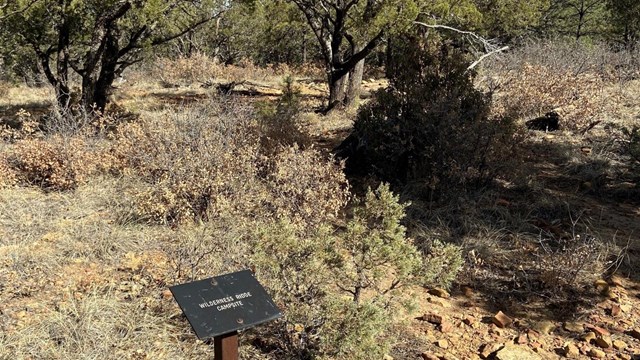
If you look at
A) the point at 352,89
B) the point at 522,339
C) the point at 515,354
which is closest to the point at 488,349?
the point at 515,354

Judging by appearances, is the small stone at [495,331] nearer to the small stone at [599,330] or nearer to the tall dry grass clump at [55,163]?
the small stone at [599,330]

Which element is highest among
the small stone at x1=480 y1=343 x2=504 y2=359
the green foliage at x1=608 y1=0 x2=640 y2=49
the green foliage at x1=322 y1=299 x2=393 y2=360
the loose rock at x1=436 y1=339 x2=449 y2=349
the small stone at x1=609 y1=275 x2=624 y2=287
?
the green foliage at x1=608 y1=0 x2=640 y2=49

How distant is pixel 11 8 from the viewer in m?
8.72

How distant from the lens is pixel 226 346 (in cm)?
264

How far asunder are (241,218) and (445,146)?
7.70 ft

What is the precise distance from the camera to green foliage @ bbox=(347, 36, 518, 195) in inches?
236

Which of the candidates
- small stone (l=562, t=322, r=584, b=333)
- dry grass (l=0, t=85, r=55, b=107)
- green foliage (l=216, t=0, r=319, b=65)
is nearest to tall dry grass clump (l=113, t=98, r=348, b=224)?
small stone (l=562, t=322, r=584, b=333)

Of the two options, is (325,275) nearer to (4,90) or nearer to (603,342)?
(603,342)

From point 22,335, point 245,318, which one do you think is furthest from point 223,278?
point 22,335

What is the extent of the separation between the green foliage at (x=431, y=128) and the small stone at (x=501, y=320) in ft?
6.28

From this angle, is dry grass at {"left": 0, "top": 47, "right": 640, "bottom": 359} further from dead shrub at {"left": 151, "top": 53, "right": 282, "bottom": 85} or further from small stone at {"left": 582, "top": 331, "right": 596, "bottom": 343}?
dead shrub at {"left": 151, "top": 53, "right": 282, "bottom": 85}

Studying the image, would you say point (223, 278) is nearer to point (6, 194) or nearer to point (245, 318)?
point (245, 318)

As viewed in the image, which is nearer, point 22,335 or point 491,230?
point 22,335

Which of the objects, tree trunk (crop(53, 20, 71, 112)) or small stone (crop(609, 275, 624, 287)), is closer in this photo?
small stone (crop(609, 275, 624, 287))
